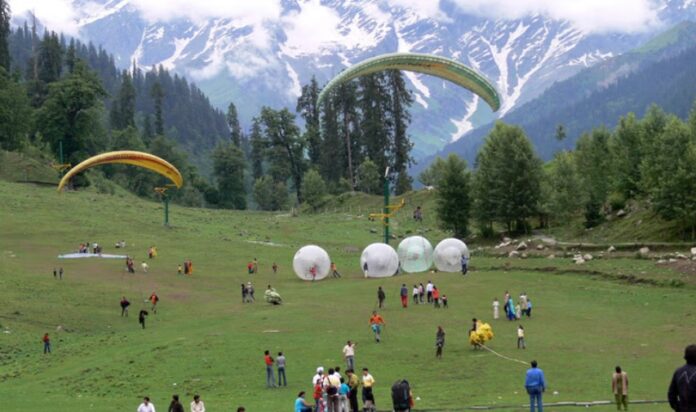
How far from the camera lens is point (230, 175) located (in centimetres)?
15012

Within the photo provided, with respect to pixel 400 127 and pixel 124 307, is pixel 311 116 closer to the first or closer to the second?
pixel 400 127

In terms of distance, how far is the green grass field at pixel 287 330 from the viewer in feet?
97.3

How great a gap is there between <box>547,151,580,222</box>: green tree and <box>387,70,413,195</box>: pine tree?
2215 inches

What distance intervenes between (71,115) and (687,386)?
379ft

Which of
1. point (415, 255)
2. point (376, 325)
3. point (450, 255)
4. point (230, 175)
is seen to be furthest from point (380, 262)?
point (230, 175)

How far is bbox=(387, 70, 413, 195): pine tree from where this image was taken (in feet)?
443

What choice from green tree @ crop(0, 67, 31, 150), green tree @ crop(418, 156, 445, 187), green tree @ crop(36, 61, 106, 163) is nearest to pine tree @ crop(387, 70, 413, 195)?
green tree @ crop(418, 156, 445, 187)

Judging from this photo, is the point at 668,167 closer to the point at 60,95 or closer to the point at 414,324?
the point at 414,324

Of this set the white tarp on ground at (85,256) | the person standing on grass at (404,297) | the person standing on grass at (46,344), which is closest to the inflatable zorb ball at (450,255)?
the person standing on grass at (404,297)

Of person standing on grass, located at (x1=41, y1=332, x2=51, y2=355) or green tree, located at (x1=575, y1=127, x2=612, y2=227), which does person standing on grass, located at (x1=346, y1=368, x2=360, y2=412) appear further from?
green tree, located at (x1=575, y1=127, x2=612, y2=227)

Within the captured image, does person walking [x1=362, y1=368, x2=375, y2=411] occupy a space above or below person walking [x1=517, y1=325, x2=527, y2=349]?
below

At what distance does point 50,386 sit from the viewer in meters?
33.2

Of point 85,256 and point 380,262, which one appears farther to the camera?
point 85,256

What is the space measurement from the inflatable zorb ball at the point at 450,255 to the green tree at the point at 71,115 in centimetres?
7280
